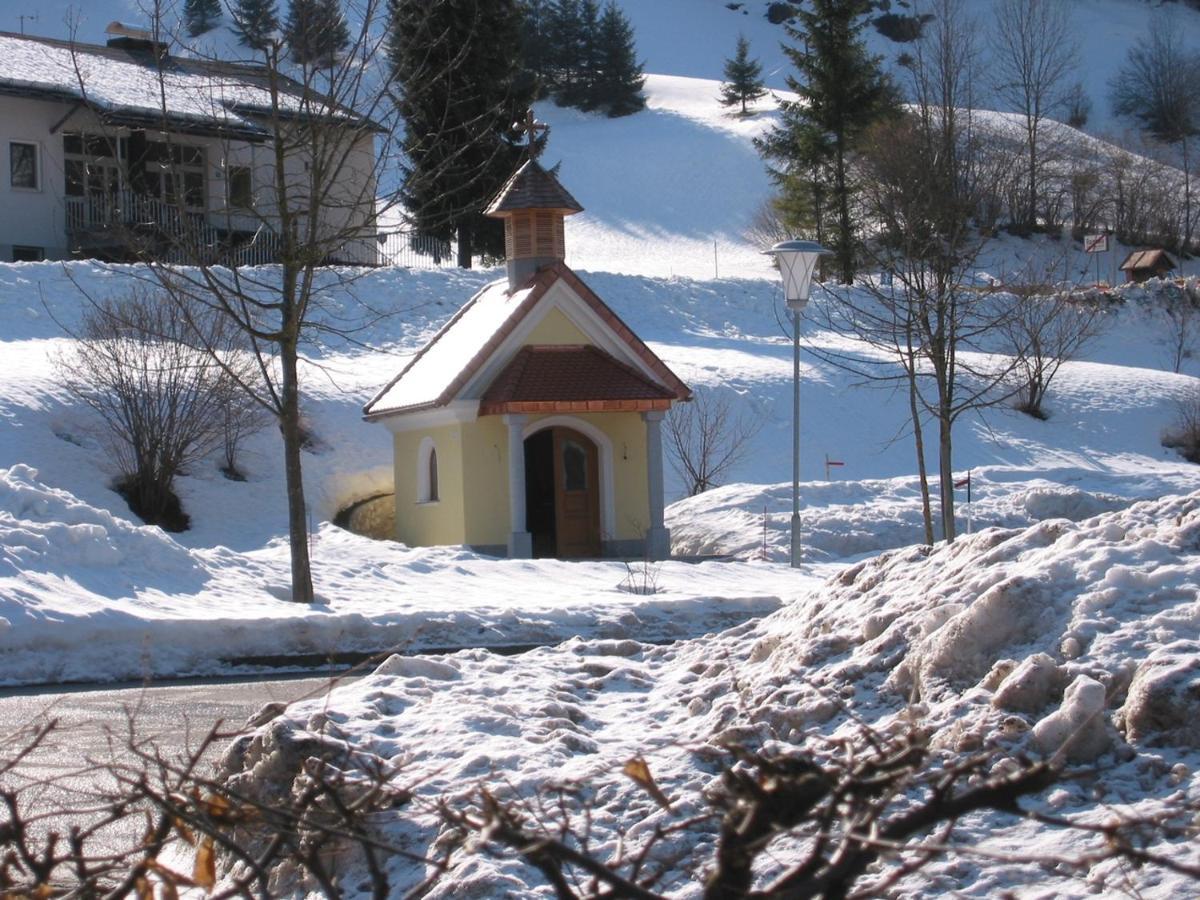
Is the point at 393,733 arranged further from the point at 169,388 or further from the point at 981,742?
the point at 169,388

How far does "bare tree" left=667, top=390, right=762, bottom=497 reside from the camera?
31469 mm

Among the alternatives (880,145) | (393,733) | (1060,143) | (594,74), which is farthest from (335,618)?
(594,74)

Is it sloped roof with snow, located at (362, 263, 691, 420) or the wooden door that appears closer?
sloped roof with snow, located at (362, 263, 691, 420)

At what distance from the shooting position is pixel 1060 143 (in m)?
68.5

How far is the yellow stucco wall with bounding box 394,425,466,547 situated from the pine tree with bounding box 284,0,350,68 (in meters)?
8.41

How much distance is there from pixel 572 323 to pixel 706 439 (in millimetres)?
7603

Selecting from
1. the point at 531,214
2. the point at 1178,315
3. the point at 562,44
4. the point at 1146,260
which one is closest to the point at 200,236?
the point at 531,214

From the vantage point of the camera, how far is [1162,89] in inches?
3474

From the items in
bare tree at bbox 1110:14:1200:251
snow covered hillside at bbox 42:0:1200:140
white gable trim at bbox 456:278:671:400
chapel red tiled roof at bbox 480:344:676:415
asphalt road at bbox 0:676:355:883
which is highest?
snow covered hillside at bbox 42:0:1200:140

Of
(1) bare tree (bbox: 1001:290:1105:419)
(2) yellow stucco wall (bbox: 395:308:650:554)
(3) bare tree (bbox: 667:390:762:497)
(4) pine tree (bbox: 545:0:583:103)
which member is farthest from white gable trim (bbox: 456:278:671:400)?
(4) pine tree (bbox: 545:0:583:103)

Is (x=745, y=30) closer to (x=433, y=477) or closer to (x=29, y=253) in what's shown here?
(x=29, y=253)

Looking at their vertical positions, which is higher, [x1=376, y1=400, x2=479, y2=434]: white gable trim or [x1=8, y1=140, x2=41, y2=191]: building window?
[x1=8, y1=140, x2=41, y2=191]: building window

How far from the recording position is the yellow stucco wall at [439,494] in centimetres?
2378

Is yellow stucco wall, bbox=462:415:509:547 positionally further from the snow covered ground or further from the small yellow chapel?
the snow covered ground
